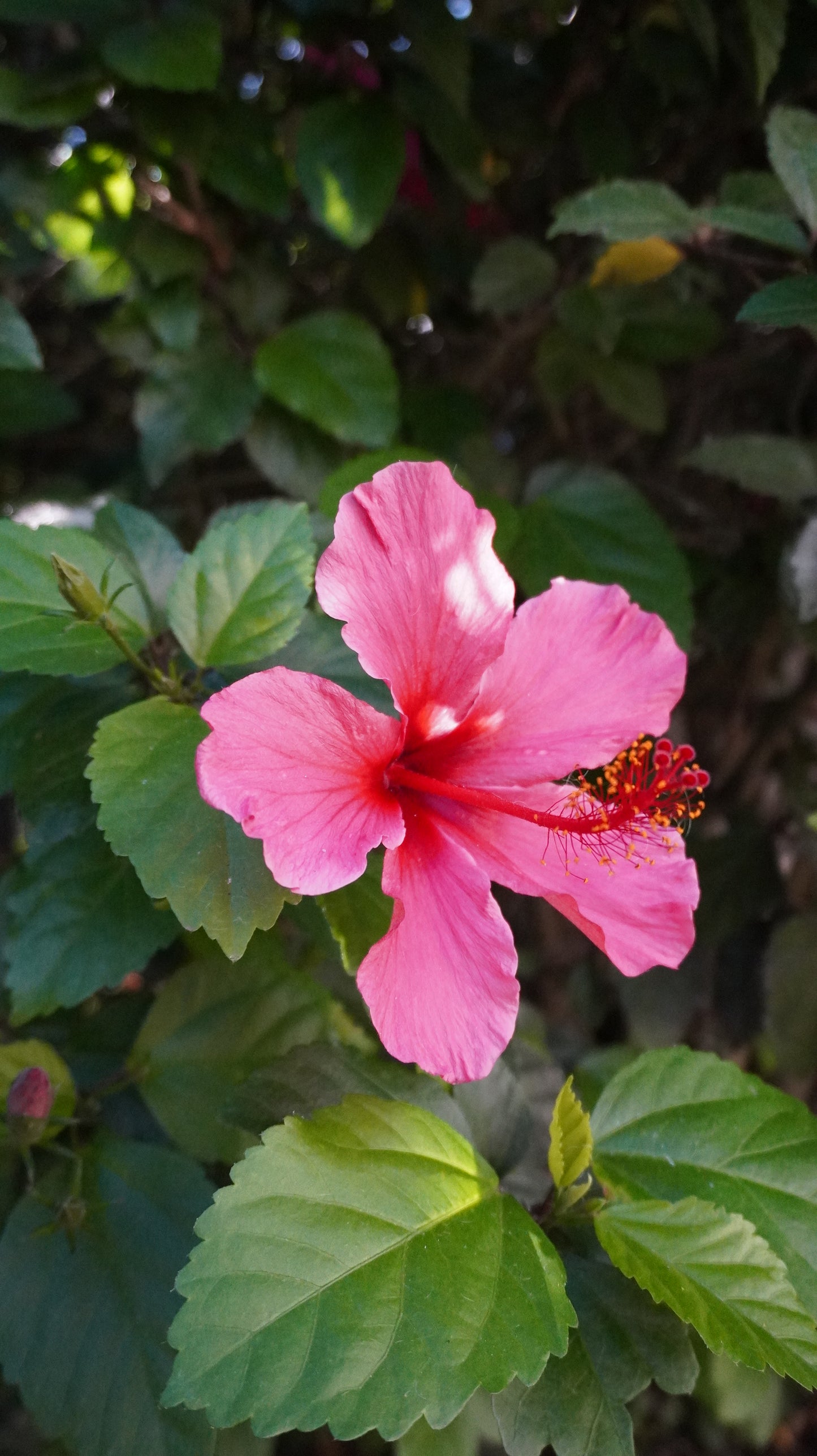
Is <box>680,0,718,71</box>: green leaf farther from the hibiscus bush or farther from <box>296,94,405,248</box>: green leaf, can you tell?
<box>296,94,405,248</box>: green leaf

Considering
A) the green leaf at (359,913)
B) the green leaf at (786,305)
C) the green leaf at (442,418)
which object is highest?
the green leaf at (786,305)

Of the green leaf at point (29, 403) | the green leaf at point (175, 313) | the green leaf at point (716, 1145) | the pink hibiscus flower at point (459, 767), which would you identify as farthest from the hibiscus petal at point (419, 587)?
the green leaf at point (29, 403)

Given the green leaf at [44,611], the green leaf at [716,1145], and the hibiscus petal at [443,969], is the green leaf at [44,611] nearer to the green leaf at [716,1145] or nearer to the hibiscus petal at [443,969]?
the hibiscus petal at [443,969]

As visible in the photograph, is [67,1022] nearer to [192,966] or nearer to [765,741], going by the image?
[192,966]

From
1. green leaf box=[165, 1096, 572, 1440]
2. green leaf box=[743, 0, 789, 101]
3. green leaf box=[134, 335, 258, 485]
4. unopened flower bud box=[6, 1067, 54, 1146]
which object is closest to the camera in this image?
green leaf box=[165, 1096, 572, 1440]

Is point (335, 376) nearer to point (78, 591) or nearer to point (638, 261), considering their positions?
point (638, 261)

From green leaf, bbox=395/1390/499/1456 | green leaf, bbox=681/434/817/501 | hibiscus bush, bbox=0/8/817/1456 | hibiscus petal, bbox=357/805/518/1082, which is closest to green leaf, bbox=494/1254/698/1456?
hibiscus bush, bbox=0/8/817/1456

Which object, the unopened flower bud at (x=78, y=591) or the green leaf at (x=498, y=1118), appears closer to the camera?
the unopened flower bud at (x=78, y=591)

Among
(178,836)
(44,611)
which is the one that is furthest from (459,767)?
(44,611)
